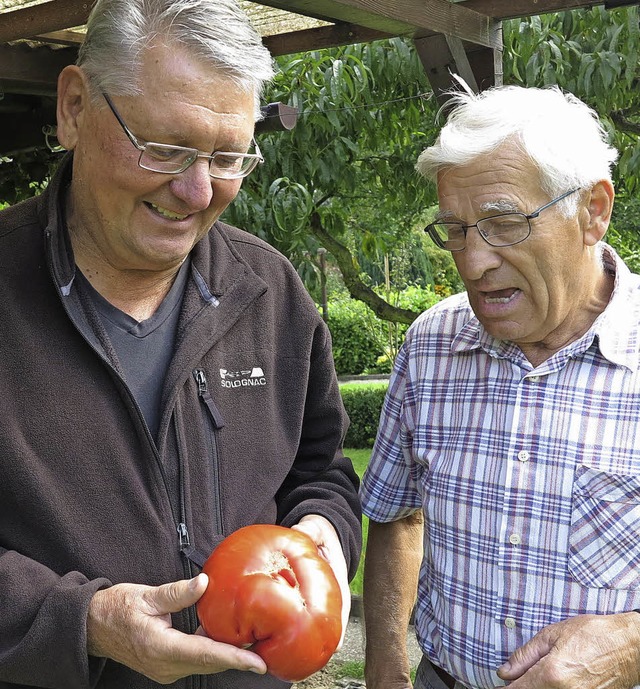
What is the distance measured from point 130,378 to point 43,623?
0.54m

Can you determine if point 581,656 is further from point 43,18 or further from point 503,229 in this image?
point 43,18

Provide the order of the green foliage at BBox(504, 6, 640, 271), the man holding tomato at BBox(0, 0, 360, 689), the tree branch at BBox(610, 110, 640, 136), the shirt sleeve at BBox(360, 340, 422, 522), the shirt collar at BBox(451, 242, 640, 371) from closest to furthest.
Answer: the man holding tomato at BBox(0, 0, 360, 689), the shirt collar at BBox(451, 242, 640, 371), the shirt sleeve at BBox(360, 340, 422, 522), the green foliage at BBox(504, 6, 640, 271), the tree branch at BBox(610, 110, 640, 136)

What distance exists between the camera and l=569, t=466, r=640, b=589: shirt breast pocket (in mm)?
2025

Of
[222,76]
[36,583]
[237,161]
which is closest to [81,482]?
[36,583]

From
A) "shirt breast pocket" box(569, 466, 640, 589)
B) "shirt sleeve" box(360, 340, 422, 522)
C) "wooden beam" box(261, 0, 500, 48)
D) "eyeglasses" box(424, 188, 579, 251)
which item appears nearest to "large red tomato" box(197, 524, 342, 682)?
"shirt breast pocket" box(569, 466, 640, 589)

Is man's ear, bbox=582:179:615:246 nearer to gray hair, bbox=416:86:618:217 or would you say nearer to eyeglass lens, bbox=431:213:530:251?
gray hair, bbox=416:86:618:217

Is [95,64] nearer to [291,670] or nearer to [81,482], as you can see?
[81,482]

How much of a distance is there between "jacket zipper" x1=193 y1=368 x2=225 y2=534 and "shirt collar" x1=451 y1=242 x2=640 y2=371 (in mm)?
669

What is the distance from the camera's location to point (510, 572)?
6.98 feet

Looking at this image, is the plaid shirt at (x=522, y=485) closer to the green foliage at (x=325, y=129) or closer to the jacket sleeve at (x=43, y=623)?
the jacket sleeve at (x=43, y=623)

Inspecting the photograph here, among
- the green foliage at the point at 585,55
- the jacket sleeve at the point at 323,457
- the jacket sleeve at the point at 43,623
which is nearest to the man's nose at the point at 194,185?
the jacket sleeve at the point at 323,457

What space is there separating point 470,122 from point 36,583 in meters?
1.41

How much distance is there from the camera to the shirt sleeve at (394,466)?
2486 millimetres

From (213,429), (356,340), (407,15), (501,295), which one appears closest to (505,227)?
(501,295)
